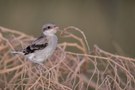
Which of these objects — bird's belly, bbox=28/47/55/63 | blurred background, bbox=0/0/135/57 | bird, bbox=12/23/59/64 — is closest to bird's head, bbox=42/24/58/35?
bird, bbox=12/23/59/64

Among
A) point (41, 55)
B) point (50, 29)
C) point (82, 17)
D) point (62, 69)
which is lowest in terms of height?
point (62, 69)

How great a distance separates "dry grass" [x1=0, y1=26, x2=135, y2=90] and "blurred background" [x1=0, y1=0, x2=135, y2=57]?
506 cm

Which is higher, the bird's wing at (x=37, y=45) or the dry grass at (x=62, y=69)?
the bird's wing at (x=37, y=45)

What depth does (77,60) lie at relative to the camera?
5363mm

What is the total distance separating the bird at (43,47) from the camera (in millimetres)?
5434

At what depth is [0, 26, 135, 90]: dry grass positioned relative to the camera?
4809 mm

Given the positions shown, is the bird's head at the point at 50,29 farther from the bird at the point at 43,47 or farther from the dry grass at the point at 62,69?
the dry grass at the point at 62,69

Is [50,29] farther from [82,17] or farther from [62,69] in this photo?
[82,17]

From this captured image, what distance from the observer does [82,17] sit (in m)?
13.2

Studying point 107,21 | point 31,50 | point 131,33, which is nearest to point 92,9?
point 107,21

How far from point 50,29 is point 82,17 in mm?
7691

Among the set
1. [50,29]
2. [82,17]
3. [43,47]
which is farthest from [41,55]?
[82,17]

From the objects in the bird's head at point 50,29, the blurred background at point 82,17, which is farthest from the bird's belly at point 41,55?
the blurred background at point 82,17

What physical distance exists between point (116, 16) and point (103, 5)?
119cm
